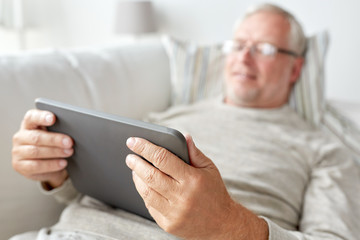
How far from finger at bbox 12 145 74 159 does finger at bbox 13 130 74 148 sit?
1 centimetres

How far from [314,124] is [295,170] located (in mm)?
392

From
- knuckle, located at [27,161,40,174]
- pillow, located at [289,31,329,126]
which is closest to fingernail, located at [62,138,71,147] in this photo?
knuckle, located at [27,161,40,174]

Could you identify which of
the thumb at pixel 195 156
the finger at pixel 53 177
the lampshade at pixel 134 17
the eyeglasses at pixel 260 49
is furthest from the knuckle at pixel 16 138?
the lampshade at pixel 134 17

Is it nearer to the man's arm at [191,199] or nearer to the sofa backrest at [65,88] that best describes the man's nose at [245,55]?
the sofa backrest at [65,88]

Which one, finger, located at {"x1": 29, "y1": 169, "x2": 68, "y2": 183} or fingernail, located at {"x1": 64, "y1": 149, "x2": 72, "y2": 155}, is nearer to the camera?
fingernail, located at {"x1": 64, "y1": 149, "x2": 72, "y2": 155}

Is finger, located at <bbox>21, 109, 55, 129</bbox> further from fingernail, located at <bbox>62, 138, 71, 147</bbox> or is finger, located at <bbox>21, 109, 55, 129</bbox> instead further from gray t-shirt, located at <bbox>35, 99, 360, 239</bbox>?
gray t-shirt, located at <bbox>35, 99, 360, 239</bbox>

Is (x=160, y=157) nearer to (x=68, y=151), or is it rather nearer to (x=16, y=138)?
(x=68, y=151)

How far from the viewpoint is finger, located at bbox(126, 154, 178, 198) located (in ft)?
2.34

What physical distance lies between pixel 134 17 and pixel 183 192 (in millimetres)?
2369

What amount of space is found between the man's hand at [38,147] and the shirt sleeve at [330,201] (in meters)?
0.50

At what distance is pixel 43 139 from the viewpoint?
3.05 feet

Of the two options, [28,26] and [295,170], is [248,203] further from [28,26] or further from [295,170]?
[28,26]

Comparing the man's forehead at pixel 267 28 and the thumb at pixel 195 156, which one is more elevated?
the man's forehead at pixel 267 28

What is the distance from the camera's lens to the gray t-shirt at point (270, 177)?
964 millimetres
